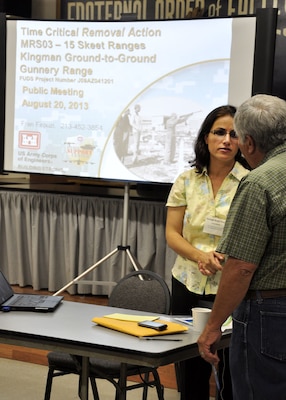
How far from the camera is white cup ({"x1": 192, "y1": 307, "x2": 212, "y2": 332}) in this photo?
109 inches

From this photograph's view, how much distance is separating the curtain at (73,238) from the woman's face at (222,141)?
2.03 m

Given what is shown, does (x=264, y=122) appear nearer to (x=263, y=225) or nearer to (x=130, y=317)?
(x=263, y=225)

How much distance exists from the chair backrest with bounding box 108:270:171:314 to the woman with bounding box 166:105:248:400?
7cm

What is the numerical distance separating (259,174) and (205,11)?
146 inches

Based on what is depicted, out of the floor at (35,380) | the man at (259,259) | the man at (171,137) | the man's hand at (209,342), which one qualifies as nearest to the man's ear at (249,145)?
the man at (259,259)

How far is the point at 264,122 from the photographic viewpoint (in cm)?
232

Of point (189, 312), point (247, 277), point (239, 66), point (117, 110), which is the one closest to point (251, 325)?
point (247, 277)

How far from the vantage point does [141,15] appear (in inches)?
235

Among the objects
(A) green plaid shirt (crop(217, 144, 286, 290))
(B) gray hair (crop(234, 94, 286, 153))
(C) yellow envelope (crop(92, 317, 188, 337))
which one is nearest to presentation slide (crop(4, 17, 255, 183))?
(C) yellow envelope (crop(92, 317, 188, 337))

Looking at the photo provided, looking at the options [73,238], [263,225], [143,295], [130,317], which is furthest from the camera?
[73,238]

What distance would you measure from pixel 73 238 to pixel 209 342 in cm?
341

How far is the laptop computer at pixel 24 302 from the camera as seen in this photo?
10.0 ft

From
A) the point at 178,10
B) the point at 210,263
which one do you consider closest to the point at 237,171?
the point at 210,263

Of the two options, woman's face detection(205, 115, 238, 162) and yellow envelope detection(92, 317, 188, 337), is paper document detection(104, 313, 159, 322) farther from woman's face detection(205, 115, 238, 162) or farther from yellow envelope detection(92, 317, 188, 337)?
woman's face detection(205, 115, 238, 162)
